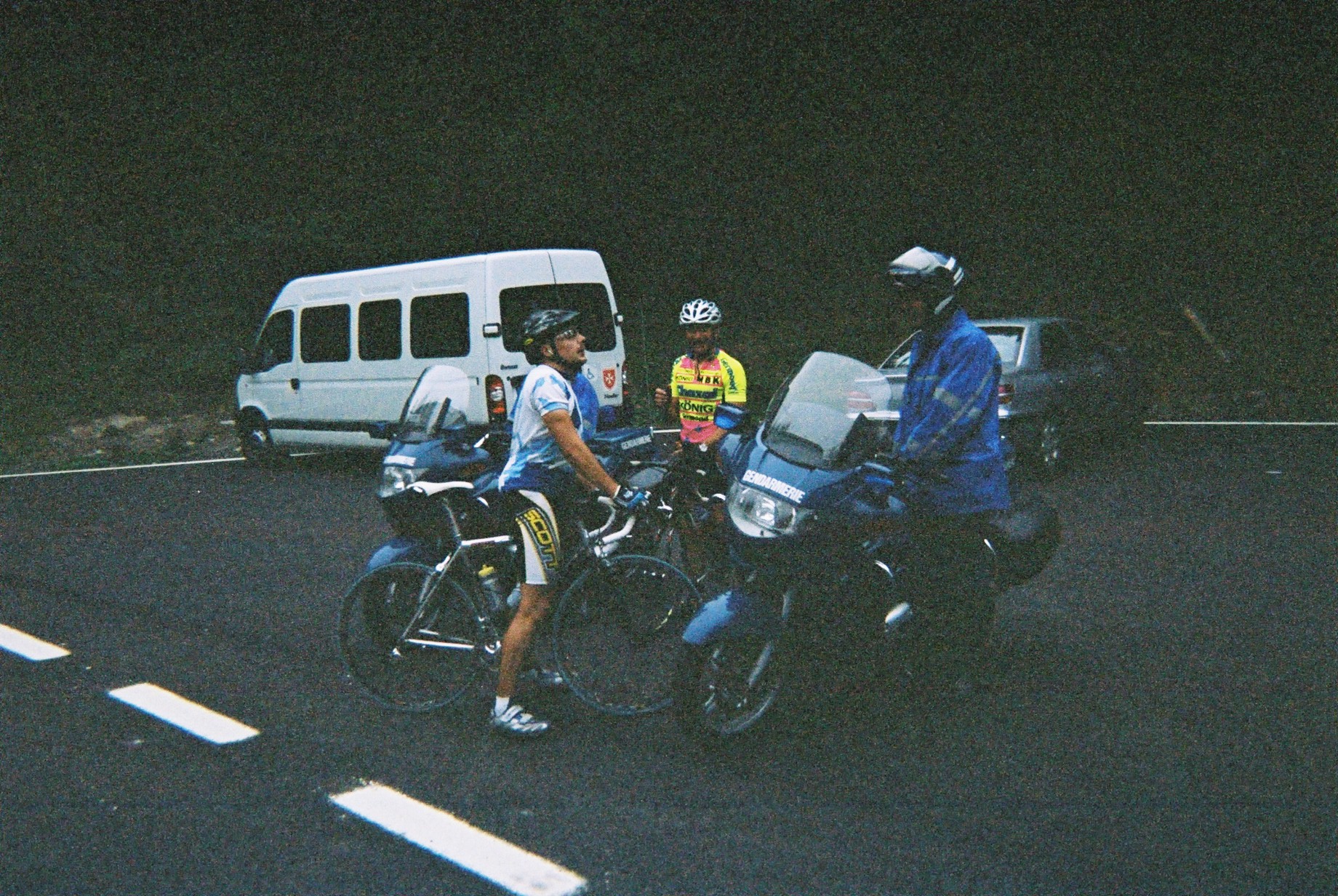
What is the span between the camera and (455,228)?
77.5ft

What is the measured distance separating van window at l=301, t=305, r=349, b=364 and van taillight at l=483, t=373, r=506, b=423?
2.43 m

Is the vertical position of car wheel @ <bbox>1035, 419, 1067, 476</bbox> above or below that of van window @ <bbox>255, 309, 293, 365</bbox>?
below

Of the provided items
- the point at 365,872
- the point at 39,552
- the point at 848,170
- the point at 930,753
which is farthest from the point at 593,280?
the point at 848,170

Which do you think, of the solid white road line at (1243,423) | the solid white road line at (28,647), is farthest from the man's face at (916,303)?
the solid white road line at (1243,423)

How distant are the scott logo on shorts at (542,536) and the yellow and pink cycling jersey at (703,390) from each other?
2.52 metres

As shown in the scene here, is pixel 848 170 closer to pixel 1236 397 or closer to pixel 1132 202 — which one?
pixel 1132 202

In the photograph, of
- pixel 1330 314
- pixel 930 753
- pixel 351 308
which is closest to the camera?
pixel 930 753

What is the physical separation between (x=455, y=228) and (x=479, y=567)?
62.2ft

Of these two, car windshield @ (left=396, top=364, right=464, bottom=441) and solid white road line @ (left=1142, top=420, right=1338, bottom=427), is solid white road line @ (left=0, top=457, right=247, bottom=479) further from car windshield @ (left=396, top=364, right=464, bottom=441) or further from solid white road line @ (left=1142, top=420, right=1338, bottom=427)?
solid white road line @ (left=1142, top=420, right=1338, bottom=427)

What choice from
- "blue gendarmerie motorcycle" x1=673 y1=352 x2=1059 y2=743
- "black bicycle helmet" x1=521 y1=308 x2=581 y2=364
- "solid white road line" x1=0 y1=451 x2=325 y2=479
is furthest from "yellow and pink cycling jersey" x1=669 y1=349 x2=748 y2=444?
"solid white road line" x1=0 y1=451 x2=325 y2=479

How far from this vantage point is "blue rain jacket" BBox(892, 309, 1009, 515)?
196 inches

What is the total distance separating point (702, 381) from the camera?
754cm

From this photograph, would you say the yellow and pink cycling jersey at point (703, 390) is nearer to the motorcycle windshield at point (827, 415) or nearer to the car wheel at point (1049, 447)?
the motorcycle windshield at point (827, 415)

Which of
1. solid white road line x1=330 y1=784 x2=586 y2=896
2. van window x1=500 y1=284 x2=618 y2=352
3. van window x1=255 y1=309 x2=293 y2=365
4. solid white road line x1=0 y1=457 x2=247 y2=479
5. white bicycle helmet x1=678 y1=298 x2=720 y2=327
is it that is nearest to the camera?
solid white road line x1=330 y1=784 x2=586 y2=896
